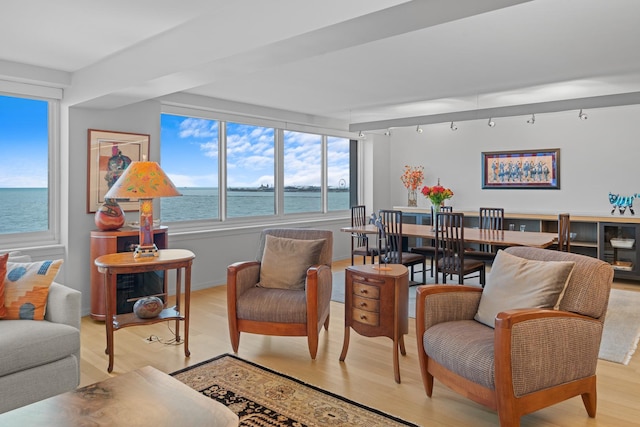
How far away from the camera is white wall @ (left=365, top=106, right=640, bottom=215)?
6.21 metres

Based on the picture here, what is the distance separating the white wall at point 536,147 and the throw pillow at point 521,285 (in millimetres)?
4601

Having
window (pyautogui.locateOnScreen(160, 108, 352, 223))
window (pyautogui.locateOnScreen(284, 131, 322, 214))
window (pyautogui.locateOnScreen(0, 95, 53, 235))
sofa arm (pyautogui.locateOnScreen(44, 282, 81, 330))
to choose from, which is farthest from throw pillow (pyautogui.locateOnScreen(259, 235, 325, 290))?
window (pyautogui.locateOnScreen(284, 131, 322, 214))

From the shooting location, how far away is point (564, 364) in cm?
223

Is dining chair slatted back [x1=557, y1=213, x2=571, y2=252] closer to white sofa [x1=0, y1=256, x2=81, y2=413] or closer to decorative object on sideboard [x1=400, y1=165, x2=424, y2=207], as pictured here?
decorative object on sideboard [x1=400, y1=165, x2=424, y2=207]

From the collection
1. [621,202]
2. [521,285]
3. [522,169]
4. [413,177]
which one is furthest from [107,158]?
[621,202]

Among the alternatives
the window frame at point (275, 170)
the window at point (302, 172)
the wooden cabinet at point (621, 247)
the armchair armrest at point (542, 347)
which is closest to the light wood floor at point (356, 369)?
the armchair armrest at point (542, 347)

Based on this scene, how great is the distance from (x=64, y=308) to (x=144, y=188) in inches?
36.2

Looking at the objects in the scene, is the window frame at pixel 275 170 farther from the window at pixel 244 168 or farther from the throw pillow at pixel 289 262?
the throw pillow at pixel 289 262

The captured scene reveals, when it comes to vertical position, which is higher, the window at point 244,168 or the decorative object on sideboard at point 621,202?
the window at point 244,168

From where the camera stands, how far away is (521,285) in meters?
2.48

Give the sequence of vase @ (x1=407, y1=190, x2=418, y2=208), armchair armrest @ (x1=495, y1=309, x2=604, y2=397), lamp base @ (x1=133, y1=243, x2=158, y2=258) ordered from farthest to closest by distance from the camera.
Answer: vase @ (x1=407, y1=190, x2=418, y2=208) < lamp base @ (x1=133, y1=243, x2=158, y2=258) < armchair armrest @ (x1=495, y1=309, x2=604, y2=397)

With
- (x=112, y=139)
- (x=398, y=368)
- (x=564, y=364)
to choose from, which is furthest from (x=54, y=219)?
(x=564, y=364)

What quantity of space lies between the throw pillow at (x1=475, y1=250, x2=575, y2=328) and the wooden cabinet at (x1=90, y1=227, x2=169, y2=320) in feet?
9.98

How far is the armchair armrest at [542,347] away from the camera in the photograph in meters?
2.08
